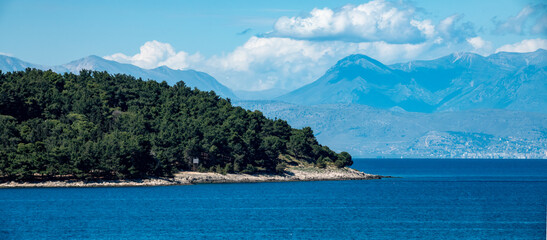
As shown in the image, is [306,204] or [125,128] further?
[125,128]

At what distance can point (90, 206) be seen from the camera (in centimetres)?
10194

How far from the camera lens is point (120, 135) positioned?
147m

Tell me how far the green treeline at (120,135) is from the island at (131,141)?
19 centimetres

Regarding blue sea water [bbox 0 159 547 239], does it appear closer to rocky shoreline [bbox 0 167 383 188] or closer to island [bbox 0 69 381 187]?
rocky shoreline [bbox 0 167 383 188]

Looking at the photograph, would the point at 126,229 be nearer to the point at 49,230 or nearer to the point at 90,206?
the point at 49,230

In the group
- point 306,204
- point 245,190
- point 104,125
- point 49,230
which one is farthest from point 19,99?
point 49,230

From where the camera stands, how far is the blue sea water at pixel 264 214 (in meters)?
77.3

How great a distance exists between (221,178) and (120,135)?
24.6 meters

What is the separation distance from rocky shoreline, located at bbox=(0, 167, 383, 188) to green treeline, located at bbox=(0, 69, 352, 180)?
141 centimetres

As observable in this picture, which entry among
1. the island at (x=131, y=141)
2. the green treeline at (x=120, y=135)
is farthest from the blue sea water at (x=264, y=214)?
the green treeline at (x=120, y=135)

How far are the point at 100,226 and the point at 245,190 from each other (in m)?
60.6

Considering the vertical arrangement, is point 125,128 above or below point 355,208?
above

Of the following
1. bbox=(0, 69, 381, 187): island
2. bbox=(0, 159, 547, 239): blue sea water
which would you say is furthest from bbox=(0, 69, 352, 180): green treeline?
bbox=(0, 159, 547, 239): blue sea water

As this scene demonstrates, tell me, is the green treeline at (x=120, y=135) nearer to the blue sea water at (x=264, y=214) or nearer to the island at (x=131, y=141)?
the island at (x=131, y=141)
